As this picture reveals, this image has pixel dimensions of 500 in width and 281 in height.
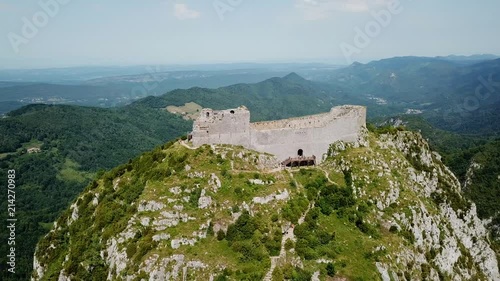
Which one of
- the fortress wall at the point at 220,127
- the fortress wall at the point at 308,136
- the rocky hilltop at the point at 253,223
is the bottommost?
the rocky hilltop at the point at 253,223

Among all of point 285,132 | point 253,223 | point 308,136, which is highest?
point 285,132

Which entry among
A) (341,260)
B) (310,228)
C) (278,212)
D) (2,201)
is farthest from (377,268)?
(2,201)

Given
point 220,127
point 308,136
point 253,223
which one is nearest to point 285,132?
point 308,136

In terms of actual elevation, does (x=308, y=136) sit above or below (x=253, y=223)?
above

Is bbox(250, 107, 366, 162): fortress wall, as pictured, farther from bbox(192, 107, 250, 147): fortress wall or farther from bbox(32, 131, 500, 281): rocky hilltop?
bbox(192, 107, 250, 147): fortress wall

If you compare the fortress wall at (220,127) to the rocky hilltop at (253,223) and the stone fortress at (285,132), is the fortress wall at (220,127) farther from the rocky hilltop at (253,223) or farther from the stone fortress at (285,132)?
the rocky hilltop at (253,223)

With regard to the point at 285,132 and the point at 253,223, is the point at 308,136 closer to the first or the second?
the point at 285,132

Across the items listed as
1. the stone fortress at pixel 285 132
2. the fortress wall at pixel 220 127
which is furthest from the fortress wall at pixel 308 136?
the fortress wall at pixel 220 127
